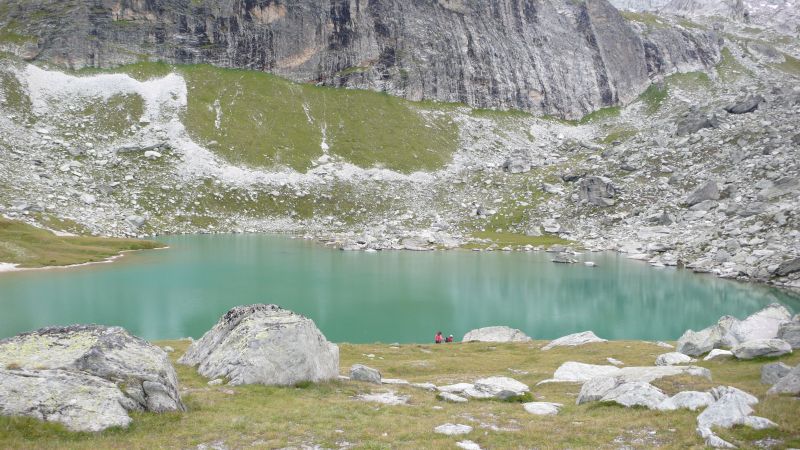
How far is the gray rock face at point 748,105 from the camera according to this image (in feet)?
442

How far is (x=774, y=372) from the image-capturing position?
2070 cm

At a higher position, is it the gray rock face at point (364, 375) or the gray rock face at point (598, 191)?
the gray rock face at point (598, 191)

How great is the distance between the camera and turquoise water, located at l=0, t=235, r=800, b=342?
51562mm

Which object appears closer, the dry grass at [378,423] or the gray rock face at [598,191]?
the dry grass at [378,423]

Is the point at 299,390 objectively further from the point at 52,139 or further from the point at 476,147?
the point at 476,147

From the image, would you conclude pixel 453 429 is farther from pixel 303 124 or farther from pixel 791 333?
pixel 303 124

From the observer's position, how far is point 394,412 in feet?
61.7

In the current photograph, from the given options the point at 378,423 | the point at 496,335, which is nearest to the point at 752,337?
the point at 496,335

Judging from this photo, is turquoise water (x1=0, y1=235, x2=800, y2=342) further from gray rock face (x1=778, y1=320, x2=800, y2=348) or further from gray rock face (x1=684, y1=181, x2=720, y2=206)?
gray rock face (x1=684, y1=181, x2=720, y2=206)

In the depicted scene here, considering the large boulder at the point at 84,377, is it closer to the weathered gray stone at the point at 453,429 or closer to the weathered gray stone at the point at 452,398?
the weathered gray stone at the point at 453,429

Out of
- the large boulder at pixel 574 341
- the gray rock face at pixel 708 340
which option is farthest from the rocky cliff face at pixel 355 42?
the gray rock face at pixel 708 340

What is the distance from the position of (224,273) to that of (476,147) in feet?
341

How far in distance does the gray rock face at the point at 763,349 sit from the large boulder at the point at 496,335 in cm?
2029

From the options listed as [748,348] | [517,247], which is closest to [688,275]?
[517,247]
